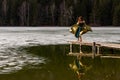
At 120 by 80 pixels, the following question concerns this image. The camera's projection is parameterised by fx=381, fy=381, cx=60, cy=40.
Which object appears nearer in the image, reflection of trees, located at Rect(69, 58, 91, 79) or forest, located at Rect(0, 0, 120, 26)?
reflection of trees, located at Rect(69, 58, 91, 79)

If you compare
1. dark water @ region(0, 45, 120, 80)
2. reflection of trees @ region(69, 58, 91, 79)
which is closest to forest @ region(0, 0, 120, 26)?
reflection of trees @ region(69, 58, 91, 79)

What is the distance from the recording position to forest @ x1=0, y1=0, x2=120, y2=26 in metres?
163

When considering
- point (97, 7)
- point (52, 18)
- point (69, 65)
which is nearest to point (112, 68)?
point (69, 65)

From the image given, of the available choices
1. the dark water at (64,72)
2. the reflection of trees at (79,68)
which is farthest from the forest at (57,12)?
the dark water at (64,72)

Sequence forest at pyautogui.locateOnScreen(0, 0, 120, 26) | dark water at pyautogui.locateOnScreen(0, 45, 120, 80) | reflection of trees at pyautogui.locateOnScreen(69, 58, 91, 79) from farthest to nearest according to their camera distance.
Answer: forest at pyautogui.locateOnScreen(0, 0, 120, 26)
reflection of trees at pyautogui.locateOnScreen(69, 58, 91, 79)
dark water at pyautogui.locateOnScreen(0, 45, 120, 80)

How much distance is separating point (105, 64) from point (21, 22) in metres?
166

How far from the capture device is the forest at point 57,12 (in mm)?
162875

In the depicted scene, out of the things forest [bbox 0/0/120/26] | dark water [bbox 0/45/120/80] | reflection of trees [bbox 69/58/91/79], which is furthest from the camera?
forest [bbox 0/0/120/26]

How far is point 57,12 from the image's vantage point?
183250 millimetres

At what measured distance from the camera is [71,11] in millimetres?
175750

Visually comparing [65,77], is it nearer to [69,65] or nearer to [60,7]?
[69,65]

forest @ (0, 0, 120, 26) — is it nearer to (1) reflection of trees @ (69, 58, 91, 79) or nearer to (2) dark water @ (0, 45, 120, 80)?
(1) reflection of trees @ (69, 58, 91, 79)

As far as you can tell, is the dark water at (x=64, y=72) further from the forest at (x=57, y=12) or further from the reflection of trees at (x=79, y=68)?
the forest at (x=57, y=12)

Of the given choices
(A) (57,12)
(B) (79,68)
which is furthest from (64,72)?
(A) (57,12)
